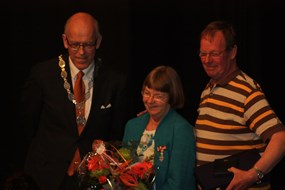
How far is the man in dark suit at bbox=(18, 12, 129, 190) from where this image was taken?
4.34 metres

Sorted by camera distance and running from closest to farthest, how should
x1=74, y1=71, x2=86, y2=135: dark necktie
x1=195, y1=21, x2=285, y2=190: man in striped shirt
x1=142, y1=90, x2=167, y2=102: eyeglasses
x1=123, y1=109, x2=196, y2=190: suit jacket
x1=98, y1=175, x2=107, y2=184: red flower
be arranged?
1. x1=98, y1=175, x2=107, y2=184: red flower
2. x1=195, y1=21, x2=285, y2=190: man in striped shirt
3. x1=123, y1=109, x2=196, y2=190: suit jacket
4. x1=142, y1=90, x2=167, y2=102: eyeglasses
5. x1=74, y1=71, x2=86, y2=135: dark necktie

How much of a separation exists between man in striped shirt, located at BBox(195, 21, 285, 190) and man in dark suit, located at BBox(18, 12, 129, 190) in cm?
63

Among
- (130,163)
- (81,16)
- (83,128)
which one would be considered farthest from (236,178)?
(81,16)

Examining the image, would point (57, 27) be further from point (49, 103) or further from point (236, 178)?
point (236, 178)

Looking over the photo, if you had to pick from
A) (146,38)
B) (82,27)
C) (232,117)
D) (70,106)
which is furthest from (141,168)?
(146,38)

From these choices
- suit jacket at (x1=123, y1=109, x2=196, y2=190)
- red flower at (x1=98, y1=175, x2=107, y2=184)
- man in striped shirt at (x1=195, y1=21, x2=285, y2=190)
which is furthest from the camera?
suit jacket at (x1=123, y1=109, x2=196, y2=190)

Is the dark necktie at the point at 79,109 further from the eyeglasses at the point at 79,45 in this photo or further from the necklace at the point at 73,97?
the eyeglasses at the point at 79,45

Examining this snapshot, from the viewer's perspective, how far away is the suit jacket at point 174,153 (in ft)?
13.0

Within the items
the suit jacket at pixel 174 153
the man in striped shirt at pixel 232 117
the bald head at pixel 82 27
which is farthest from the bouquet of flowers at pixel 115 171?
the bald head at pixel 82 27

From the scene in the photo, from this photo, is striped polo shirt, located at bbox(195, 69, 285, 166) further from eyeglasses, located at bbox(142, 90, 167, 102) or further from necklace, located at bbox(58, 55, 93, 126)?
necklace, located at bbox(58, 55, 93, 126)

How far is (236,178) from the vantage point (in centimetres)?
380

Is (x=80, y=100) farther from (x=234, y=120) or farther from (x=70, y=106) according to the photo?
(x=234, y=120)

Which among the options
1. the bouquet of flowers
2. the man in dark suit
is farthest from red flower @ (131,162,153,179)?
the man in dark suit

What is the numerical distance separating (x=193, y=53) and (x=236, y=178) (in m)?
1.90
